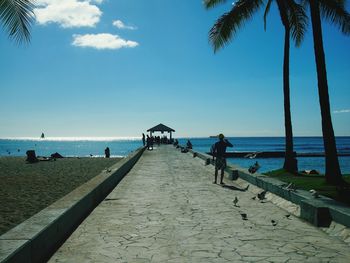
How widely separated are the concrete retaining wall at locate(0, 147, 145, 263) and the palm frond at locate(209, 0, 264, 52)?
10.0 m

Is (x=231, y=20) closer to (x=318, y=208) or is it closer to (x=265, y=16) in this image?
(x=265, y=16)

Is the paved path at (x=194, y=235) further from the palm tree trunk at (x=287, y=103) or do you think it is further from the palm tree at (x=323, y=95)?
the palm tree trunk at (x=287, y=103)

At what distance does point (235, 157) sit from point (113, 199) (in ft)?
155

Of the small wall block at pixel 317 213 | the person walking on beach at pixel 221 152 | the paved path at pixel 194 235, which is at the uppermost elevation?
the person walking on beach at pixel 221 152

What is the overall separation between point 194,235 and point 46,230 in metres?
2.34

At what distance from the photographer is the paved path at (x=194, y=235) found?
4984 mm

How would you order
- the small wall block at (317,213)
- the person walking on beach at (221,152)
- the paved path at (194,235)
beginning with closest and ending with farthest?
the paved path at (194,235) → the small wall block at (317,213) → the person walking on beach at (221,152)

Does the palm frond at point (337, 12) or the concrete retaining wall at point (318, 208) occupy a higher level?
the palm frond at point (337, 12)

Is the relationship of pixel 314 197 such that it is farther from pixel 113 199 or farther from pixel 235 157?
pixel 235 157

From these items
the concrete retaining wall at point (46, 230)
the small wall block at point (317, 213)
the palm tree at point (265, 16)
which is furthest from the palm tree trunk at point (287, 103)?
the concrete retaining wall at point (46, 230)

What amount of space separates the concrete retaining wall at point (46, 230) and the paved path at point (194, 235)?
0.57ft

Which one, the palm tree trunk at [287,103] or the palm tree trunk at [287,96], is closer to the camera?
the palm tree trunk at [287,103]

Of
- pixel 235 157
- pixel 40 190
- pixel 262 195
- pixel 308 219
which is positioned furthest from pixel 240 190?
pixel 235 157

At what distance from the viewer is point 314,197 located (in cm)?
760
